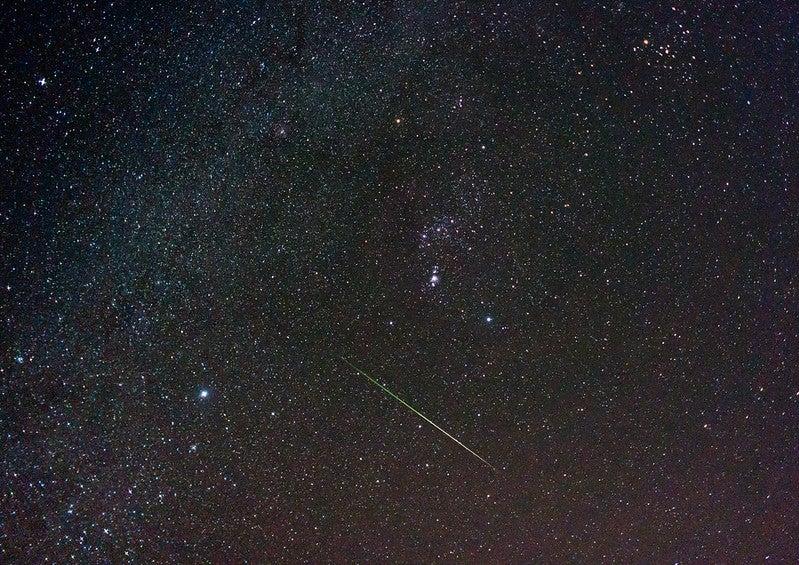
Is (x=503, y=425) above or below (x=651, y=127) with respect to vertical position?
below

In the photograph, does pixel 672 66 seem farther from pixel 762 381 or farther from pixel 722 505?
pixel 722 505

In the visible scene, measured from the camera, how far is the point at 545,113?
77 cm

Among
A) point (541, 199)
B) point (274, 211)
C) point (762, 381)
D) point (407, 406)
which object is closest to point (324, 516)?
point (407, 406)

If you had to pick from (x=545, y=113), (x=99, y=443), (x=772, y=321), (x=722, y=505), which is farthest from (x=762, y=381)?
(x=99, y=443)

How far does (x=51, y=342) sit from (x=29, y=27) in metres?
0.40

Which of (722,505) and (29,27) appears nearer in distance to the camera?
(29,27)

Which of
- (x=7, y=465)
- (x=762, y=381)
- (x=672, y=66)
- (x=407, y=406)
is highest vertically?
(x=672, y=66)

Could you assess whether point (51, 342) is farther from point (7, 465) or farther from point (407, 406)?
point (407, 406)

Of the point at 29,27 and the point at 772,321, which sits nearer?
the point at 29,27

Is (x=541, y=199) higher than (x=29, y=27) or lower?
higher

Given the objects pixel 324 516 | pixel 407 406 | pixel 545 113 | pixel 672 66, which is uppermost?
pixel 672 66

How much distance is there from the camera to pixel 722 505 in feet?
2.83

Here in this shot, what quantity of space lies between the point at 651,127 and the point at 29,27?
804 mm

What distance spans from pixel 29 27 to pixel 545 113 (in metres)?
0.66
